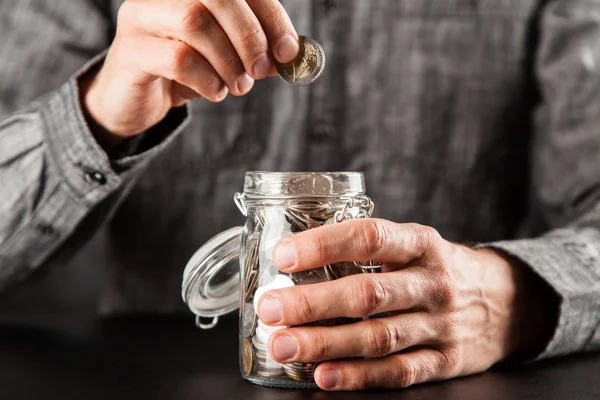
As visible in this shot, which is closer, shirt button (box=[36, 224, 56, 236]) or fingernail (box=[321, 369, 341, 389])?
fingernail (box=[321, 369, 341, 389])

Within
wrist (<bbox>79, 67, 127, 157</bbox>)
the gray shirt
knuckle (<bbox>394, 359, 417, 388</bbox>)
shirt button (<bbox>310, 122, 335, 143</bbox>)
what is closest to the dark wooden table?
knuckle (<bbox>394, 359, 417, 388</bbox>)

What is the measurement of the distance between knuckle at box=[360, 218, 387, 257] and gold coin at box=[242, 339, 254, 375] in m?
0.16

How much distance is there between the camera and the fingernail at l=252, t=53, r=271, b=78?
76 centimetres

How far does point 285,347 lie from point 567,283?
45 cm

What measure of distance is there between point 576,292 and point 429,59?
2.28ft

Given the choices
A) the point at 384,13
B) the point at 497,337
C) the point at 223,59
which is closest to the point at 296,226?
the point at 223,59

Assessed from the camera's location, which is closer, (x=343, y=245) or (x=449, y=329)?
(x=343, y=245)

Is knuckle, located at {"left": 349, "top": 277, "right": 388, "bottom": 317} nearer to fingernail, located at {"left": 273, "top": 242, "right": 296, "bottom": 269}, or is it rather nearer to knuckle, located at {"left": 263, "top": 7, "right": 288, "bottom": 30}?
fingernail, located at {"left": 273, "top": 242, "right": 296, "bottom": 269}

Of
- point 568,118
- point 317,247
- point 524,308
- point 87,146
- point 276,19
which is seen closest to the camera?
point 317,247

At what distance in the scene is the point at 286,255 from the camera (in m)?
0.66

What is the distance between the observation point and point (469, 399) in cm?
70

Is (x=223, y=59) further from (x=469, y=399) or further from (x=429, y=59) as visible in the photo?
(x=429, y=59)

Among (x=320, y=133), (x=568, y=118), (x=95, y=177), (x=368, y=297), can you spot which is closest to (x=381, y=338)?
(x=368, y=297)

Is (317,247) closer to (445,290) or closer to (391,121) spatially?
(445,290)
